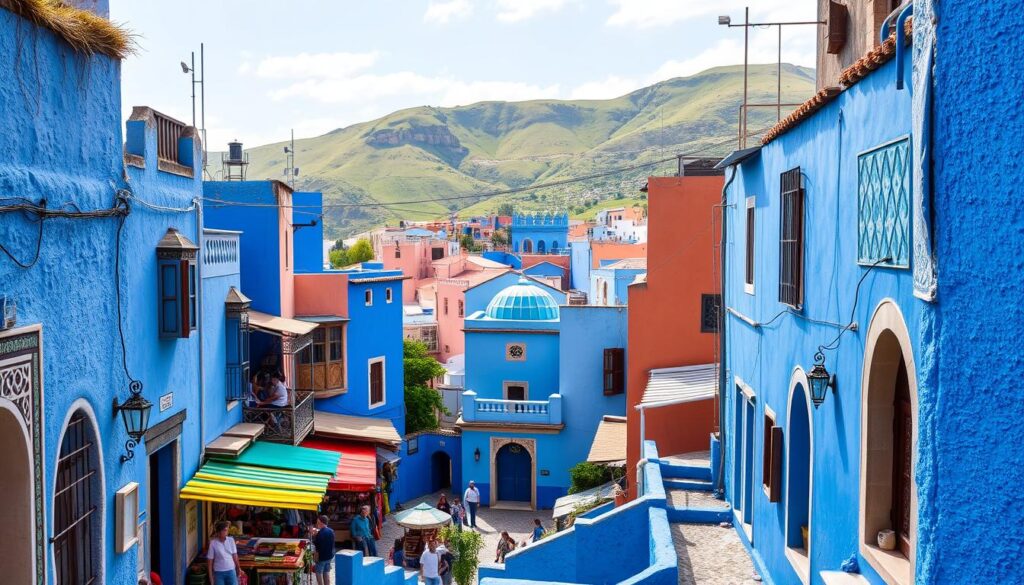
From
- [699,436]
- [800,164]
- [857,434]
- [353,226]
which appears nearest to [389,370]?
[699,436]

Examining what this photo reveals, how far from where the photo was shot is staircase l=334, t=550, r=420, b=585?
13516mm

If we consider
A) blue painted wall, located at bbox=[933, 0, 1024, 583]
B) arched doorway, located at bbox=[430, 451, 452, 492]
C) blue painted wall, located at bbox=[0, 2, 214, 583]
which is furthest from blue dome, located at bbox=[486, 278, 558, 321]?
blue painted wall, located at bbox=[933, 0, 1024, 583]

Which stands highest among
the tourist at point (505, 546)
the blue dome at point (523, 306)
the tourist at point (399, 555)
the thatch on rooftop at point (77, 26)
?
the thatch on rooftop at point (77, 26)

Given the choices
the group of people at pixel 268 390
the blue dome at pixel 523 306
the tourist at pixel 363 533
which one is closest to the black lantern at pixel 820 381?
the group of people at pixel 268 390

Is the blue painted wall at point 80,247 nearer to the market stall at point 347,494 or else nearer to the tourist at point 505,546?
the market stall at point 347,494

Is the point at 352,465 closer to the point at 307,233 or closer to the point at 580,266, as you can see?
the point at 307,233

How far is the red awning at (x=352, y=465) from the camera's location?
1570cm

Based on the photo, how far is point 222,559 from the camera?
1202cm

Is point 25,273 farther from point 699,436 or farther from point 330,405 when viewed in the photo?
point 330,405

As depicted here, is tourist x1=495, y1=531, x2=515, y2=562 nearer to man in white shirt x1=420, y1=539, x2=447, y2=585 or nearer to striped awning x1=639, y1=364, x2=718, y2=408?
striped awning x1=639, y1=364, x2=718, y2=408

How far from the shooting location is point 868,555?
251 inches

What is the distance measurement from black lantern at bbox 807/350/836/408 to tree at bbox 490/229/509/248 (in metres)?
82.3

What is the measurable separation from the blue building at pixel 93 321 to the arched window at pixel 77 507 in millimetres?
18

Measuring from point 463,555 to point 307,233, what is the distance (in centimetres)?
1070
